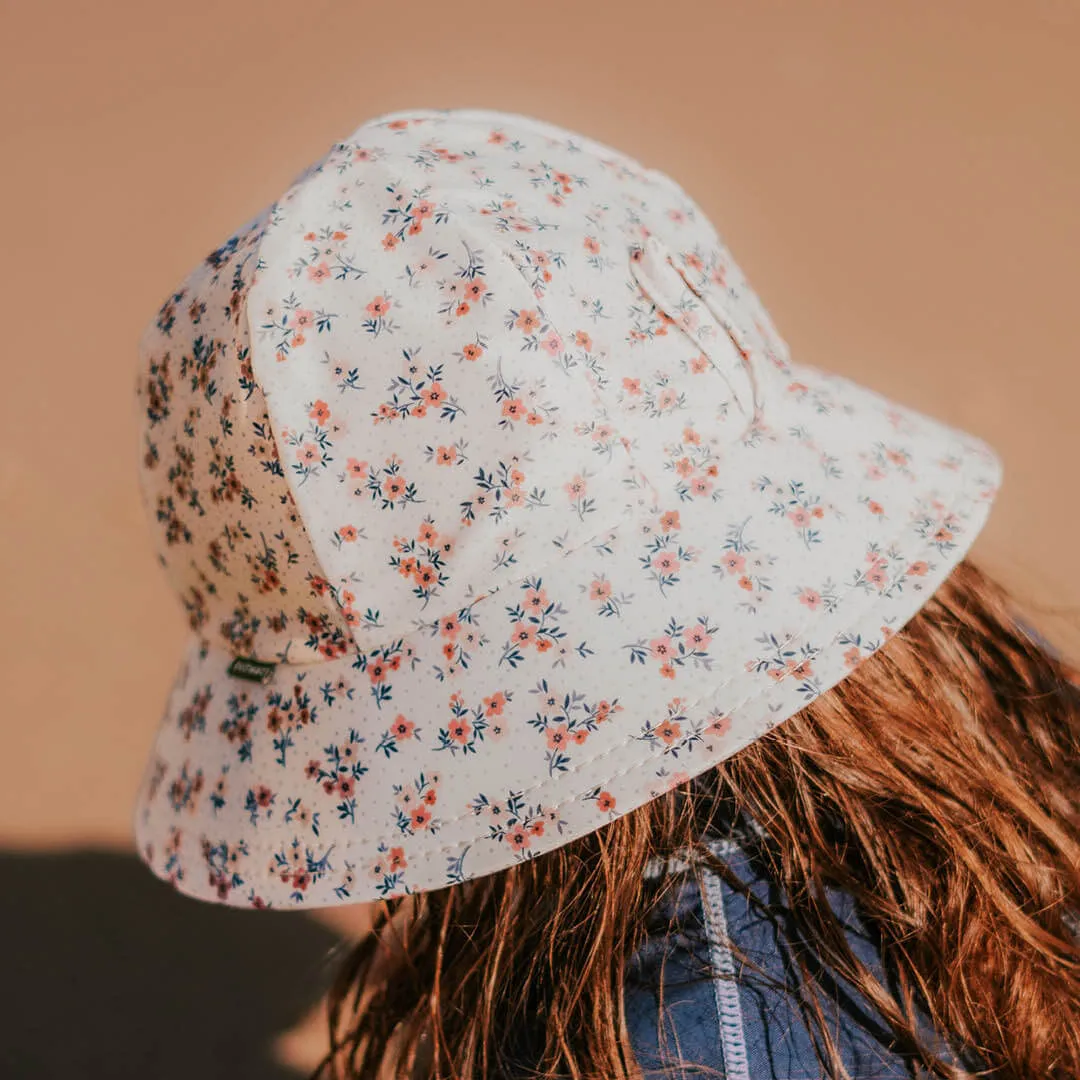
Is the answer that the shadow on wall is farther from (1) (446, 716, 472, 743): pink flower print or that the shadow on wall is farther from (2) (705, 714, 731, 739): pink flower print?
(2) (705, 714, 731, 739): pink flower print

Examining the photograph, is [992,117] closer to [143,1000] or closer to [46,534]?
[46,534]

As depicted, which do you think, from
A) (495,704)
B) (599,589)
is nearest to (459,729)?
(495,704)

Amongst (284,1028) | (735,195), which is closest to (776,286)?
(735,195)

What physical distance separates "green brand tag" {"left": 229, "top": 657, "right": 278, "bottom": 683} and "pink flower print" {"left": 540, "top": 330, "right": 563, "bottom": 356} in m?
0.39

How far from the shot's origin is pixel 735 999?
774 mm

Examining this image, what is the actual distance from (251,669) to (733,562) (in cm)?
46

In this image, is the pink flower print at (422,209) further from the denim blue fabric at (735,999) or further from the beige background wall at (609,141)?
the beige background wall at (609,141)

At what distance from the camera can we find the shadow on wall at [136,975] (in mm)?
1811

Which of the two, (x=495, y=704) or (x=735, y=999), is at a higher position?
(x=495, y=704)

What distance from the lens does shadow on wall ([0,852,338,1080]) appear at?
1.81 metres

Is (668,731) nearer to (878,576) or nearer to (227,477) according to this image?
(878,576)

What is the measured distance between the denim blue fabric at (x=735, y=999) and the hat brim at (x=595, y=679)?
0.16 metres

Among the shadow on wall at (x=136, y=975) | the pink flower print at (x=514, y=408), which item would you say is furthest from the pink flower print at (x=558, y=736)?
the shadow on wall at (x=136, y=975)

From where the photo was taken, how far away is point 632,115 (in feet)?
7.57
